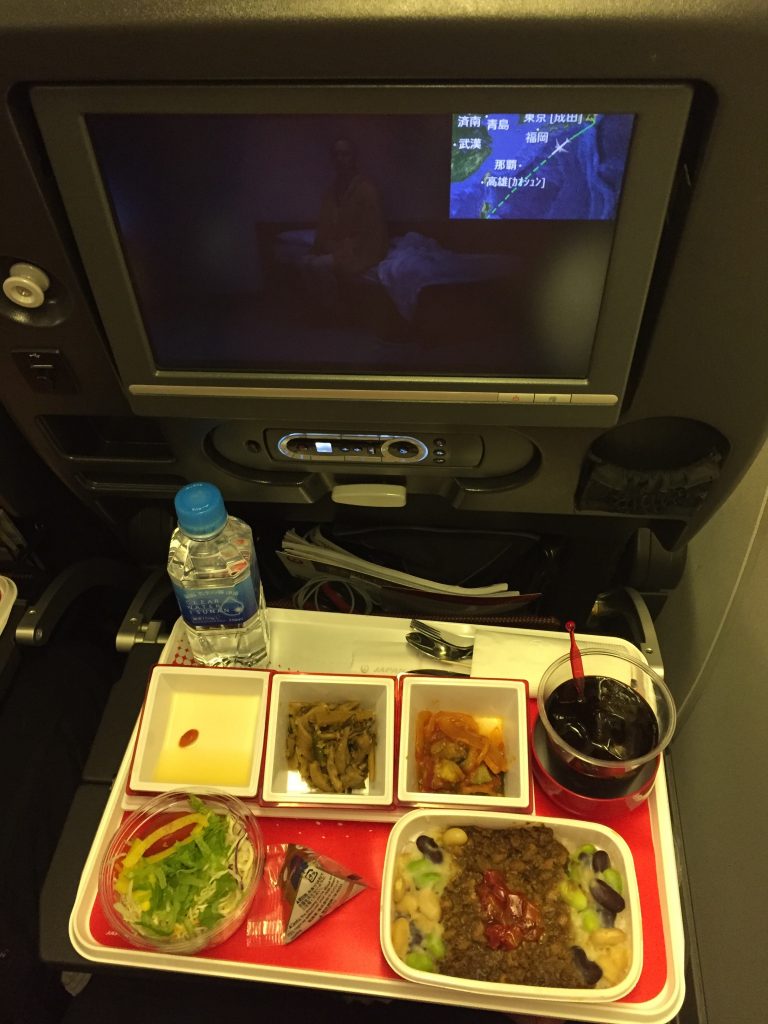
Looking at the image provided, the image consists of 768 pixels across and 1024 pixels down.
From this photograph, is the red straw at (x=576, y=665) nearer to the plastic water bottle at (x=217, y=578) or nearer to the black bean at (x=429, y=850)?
the black bean at (x=429, y=850)

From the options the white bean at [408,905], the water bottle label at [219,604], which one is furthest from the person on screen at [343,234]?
the white bean at [408,905]

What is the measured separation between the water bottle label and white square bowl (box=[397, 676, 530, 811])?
0.18 meters

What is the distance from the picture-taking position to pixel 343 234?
607 mm

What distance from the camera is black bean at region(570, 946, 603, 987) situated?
0.66 m

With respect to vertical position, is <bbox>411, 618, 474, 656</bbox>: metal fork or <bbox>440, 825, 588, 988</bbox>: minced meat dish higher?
<bbox>411, 618, 474, 656</bbox>: metal fork

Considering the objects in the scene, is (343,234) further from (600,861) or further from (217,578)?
(600,861)

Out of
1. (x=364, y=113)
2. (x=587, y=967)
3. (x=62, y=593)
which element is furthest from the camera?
(x=62, y=593)

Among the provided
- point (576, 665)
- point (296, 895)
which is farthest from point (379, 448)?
point (296, 895)

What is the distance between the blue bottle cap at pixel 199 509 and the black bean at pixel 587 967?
50cm

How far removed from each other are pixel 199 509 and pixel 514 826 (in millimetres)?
418

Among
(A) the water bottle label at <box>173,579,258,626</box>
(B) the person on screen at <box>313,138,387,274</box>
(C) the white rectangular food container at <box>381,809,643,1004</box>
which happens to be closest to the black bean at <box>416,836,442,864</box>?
(C) the white rectangular food container at <box>381,809,643,1004</box>

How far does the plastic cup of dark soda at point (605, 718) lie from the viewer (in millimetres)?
747

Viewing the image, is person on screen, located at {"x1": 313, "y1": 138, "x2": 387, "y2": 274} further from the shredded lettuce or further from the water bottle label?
the shredded lettuce

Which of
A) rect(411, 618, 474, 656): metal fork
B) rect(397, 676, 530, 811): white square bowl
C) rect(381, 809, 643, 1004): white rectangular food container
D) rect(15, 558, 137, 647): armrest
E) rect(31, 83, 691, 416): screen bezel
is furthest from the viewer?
rect(15, 558, 137, 647): armrest
